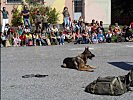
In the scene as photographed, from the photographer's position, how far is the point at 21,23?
88.0 feet

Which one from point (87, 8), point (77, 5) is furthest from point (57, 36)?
point (87, 8)

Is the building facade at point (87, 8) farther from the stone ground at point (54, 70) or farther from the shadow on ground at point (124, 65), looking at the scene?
the shadow on ground at point (124, 65)

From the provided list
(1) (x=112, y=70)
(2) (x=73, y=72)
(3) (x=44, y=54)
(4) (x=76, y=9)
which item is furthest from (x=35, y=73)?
(4) (x=76, y=9)

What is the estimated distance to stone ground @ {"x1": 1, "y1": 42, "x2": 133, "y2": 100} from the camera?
9.93m

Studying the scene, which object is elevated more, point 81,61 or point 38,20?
point 38,20

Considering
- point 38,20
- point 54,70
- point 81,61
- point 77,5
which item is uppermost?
point 77,5

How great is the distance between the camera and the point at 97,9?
30.6m

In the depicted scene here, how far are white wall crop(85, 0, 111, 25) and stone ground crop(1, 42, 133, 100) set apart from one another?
9.00 m

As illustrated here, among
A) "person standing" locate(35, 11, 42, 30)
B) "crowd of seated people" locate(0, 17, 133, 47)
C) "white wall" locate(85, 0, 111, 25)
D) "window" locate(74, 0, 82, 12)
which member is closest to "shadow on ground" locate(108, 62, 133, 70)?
"crowd of seated people" locate(0, 17, 133, 47)

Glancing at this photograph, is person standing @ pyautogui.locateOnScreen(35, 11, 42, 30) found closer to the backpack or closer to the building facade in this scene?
the building facade

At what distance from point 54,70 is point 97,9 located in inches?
685

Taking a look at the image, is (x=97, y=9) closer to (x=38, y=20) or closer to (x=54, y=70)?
(x=38, y=20)

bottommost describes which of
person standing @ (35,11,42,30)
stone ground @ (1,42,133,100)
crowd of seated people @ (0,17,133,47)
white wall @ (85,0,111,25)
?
stone ground @ (1,42,133,100)

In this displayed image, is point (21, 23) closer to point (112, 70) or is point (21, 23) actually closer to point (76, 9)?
point (76, 9)
